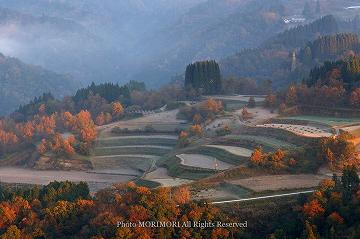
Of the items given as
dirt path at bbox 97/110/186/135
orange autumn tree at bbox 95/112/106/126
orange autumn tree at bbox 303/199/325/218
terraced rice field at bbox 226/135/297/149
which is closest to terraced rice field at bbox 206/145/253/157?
terraced rice field at bbox 226/135/297/149

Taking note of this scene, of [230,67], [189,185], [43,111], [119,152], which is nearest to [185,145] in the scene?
[119,152]

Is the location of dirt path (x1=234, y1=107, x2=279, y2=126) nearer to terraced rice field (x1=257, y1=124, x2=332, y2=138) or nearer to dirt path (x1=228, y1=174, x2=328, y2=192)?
terraced rice field (x1=257, y1=124, x2=332, y2=138)

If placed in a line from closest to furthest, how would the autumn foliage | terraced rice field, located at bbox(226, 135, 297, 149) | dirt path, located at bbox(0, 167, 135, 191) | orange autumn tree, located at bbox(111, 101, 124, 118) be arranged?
the autumn foliage → terraced rice field, located at bbox(226, 135, 297, 149) → dirt path, located at bbox(0, 167, 135, 191) → orange autumn tree, located at bbox(111, 101, 124, 118)

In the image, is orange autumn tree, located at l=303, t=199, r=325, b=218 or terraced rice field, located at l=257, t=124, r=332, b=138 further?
terraced rice field, located at l=257, t=124, r=332, b=138

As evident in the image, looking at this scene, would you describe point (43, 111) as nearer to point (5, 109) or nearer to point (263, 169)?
point (263, 169)

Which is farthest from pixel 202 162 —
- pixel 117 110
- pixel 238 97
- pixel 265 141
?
pixel 117 110

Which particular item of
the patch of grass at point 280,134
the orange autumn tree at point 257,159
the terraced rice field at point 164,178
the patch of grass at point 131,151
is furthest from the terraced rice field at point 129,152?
the orange autumn tree at point 257,159
